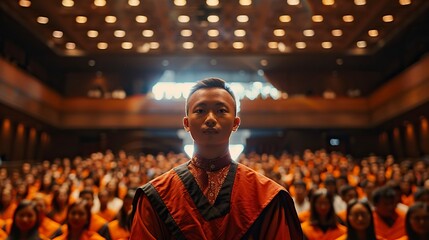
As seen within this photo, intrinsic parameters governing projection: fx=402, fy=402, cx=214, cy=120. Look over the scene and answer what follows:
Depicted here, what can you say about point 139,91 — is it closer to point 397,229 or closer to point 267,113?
point 267,113

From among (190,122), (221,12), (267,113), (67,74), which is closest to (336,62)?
(267,113)

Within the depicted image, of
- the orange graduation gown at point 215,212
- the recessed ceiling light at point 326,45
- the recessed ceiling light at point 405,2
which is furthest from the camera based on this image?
the recessed ceiling light at point 326,45

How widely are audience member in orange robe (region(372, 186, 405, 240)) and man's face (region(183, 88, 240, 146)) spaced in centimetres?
317

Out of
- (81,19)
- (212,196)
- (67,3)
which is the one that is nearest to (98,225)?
(212,196)

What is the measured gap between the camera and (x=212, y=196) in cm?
140

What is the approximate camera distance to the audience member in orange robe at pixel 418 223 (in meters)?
3.39

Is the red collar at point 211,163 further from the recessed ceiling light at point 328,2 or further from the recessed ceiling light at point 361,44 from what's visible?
the recessed ceiling light at point 361,44

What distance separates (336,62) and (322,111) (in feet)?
8.06

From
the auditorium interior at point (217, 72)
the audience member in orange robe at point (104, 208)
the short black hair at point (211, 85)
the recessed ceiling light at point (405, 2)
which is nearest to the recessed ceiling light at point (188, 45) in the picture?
the auditorium interior at point (217, 72)

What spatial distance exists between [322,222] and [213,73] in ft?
57.1

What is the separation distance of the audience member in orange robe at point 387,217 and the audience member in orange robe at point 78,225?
8.98ft

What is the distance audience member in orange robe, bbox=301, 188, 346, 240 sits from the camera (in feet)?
12.3

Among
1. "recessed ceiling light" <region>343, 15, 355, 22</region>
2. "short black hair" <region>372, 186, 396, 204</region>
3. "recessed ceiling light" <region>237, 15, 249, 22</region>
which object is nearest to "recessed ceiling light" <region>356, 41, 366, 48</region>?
"recessed ceiling light" <region>343, 15, 355, 22</region>

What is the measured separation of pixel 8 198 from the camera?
5.91 metres
